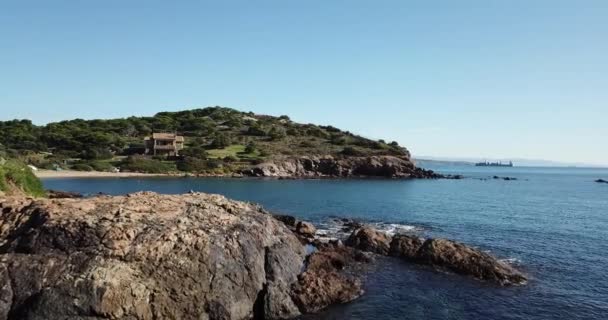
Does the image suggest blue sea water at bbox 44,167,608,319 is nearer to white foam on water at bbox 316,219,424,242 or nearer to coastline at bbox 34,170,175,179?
white foam on water at bbox 316,219,424,242

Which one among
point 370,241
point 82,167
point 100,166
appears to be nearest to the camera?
point 370,241

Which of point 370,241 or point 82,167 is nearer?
point 370,241

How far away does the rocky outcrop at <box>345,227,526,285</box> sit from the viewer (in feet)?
96.9

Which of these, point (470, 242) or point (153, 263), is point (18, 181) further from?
point (470, 242)

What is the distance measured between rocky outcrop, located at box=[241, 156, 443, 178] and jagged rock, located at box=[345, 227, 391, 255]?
3418 inches

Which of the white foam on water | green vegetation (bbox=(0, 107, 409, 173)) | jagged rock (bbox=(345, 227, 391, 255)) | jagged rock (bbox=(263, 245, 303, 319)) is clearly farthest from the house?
jagged rock (bbox=(263, 245, 303, 319))

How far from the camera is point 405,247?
3431 cm

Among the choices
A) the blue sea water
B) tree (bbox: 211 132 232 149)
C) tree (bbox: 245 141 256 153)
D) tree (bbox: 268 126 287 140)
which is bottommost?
the blue sea water

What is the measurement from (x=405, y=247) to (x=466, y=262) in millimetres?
4837

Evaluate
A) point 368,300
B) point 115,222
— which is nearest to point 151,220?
point 115,222

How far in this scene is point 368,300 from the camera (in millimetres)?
24750

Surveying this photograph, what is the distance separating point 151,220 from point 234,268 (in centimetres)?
431

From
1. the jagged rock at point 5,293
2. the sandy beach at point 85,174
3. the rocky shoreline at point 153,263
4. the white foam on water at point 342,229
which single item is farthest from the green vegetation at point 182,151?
the jagged rock at point 5,293

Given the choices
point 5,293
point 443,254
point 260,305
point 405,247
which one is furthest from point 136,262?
point 405,247
